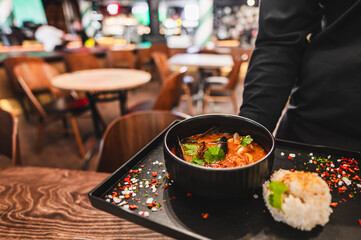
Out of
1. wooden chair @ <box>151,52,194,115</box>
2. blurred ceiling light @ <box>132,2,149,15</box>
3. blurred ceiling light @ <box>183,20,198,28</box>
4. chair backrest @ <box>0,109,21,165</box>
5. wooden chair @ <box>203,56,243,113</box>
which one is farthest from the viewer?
blurred ceiling light @ <box>183,20,198,28</box>

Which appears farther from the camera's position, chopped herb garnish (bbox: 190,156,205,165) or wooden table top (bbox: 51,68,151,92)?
wooden table top (bbox: 51,68,151,92)

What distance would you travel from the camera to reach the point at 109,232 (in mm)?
643

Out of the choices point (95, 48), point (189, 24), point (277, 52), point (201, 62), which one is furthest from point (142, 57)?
point (189, 24)

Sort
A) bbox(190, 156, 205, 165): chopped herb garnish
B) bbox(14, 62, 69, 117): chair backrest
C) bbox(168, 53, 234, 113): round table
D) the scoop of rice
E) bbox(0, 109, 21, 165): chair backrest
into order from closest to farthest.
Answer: the scoop of rice, bbox(190, 156, 205, 165): chopped herb garnish, bbox(0, 109, 21, 165): chair backrest, bbox(14, 62, 69, 117): chair backrest, bbox(168, 53, 234, 113): round table

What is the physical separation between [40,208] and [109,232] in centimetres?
29

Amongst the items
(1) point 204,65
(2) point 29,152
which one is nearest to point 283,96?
(1) point 204,65

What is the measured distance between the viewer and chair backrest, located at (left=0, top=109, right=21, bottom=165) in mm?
1204

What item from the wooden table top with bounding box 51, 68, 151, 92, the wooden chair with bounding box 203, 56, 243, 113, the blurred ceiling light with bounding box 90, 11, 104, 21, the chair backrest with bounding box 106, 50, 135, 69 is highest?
the blurred ceiling light with bounding box 90, 11, 104, 21

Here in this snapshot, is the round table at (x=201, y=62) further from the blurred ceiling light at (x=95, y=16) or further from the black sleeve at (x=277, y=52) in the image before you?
the blurred ceiling light at (x=95, y=16)

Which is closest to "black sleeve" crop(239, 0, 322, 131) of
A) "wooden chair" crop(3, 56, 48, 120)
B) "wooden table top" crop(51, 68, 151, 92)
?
"wooden table top" crop(51, 68, 151, 92)

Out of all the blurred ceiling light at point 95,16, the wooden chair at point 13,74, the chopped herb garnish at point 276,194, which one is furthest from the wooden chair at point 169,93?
the blurred ceiling light at point 95,16

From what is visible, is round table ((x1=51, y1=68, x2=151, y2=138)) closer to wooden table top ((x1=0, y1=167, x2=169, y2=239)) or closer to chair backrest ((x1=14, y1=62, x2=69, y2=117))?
chair backrest ((x1=14, y1=62, x2=69, y2=117))

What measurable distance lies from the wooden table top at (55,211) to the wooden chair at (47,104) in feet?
7.06

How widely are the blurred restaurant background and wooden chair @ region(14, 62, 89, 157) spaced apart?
12cm
